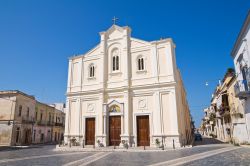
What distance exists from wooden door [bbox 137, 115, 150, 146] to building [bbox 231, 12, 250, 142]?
363 inches

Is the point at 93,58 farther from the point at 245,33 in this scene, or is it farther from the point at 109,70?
the point at 245,33

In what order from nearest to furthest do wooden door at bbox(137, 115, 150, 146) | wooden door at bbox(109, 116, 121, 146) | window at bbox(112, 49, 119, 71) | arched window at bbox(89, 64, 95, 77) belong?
wooden door at bbox(137, 115, 150, 146) → wooden door at bbox(109, 116, 121, 146) → window at bbox(112, 49, 119, 71) → arched window at bbox(89, 64, 95, 77)

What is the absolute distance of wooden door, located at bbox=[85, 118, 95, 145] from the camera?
933 inches

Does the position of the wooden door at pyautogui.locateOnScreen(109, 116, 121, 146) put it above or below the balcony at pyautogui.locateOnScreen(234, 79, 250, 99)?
below

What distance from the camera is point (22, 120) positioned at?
32.7 meters

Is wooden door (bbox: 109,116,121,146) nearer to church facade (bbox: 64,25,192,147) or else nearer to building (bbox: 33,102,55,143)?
church facade (bbox: 64,25,192,147)

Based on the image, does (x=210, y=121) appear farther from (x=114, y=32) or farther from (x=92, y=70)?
(x=92, y=70)

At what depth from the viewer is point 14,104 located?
31.3 meters

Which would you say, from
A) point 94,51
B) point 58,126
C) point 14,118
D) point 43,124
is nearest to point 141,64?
point 94,51

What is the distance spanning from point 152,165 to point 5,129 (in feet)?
92.4

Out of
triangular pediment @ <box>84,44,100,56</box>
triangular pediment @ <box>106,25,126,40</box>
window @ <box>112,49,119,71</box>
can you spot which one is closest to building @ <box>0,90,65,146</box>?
triangular pediment @ <box>84,44,100,56</box>

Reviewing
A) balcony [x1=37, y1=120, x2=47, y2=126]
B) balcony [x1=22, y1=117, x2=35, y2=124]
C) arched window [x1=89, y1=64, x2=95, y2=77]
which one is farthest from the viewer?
balcony [x1=37, y1=120, x2=47, y2=126]

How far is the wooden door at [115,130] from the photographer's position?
22.5 metres

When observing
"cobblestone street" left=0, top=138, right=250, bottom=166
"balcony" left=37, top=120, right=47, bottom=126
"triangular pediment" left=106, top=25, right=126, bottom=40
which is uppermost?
"triangular pediment" left=106, top=25, right=126, bottom=40
